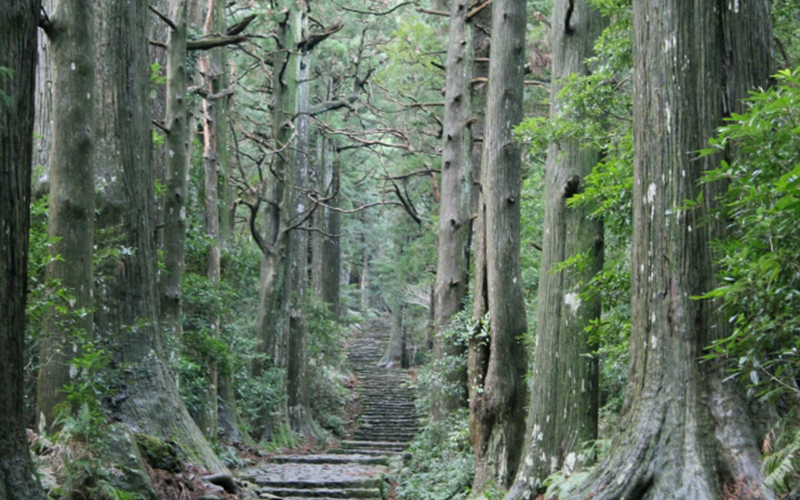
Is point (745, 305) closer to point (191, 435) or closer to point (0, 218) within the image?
point (0, 218)

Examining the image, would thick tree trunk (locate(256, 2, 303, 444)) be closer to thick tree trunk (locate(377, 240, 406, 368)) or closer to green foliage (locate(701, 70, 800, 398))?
thick tree trunk (locate(377, 240, 406, 368))

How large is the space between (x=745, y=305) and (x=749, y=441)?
140 cm

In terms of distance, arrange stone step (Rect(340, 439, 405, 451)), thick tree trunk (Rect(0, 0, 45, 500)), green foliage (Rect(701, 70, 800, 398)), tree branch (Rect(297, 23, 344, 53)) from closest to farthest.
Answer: green foliage (Rect(701, 70, 800, 398))
thick tree trunk (Rect(0, 0, 45, 500))
tree branch (Rect(297, 23, 344, 53))
stone step (Rect(340, 439, 405, 451))

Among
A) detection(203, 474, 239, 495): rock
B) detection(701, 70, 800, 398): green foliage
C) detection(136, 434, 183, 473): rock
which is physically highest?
detection(701, 70, 800, 398): green foliage

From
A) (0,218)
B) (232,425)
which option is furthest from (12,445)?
(232,425)

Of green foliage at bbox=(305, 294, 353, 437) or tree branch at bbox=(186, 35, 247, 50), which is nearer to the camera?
tree branch at bbox=(186, 35, 247, 50)

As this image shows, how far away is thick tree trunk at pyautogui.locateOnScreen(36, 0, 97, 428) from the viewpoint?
6035 mm

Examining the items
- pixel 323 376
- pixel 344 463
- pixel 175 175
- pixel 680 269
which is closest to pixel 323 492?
pixel 344 463

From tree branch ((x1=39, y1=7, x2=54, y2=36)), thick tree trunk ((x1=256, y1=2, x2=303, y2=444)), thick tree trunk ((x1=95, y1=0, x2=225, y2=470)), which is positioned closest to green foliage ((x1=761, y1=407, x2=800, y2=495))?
thick tree trunk ((x1=95, y1=0, x2=225, y2=470))

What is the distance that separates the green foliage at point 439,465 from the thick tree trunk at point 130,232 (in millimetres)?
4605

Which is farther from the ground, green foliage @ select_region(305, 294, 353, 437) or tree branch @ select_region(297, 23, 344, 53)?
tree branch @ select_region(297, 23, 344, 53)

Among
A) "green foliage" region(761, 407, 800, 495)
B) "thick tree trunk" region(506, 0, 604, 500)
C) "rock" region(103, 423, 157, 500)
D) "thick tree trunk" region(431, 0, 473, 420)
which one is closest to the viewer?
"green foliage" region(761, 407, 800, 495)

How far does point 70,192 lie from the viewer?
636cm

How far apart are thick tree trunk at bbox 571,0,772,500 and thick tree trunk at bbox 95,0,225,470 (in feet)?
14.9
